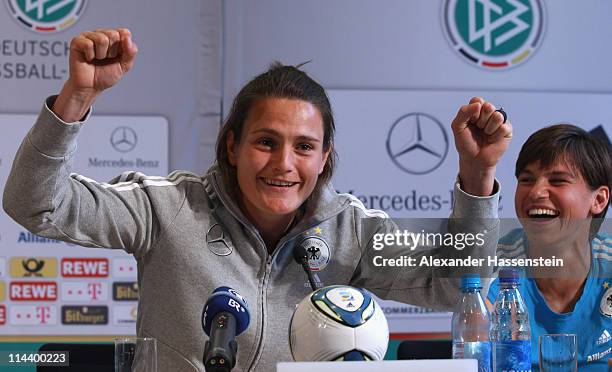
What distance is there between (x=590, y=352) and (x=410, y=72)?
6.41 feet

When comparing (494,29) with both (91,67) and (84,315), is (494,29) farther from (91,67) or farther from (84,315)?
(91,67)

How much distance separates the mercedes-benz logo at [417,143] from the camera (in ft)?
11.7

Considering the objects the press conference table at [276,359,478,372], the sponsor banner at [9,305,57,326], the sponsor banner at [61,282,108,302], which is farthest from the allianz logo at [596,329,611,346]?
the sponsor banner at [9,305,57,326]

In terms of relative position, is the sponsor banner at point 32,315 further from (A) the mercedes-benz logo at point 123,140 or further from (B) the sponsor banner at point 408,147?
(B) the sponsor banner at point 408,147

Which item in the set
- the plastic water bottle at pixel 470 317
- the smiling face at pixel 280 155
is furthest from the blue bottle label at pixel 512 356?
the smiling face at pixel 280 155

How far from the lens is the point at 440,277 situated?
1.92 metres

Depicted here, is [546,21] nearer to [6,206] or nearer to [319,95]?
[319,95]

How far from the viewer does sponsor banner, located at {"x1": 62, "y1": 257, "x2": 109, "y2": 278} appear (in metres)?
3.39

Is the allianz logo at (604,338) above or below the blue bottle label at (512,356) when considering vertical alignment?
below

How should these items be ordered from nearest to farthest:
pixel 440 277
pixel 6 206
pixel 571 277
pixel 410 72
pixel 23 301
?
pixel 6 206 → pixel 440 277 → pixel 571 277 → pixel 23 301 → pixel 410 72

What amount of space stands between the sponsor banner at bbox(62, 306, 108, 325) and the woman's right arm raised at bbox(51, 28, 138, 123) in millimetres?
1826

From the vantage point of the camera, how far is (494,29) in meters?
3.67

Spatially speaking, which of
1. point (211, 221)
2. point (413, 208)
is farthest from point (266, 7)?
point (211, 221)

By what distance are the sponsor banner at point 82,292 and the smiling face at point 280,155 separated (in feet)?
5.19
